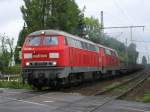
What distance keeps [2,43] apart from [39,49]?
167ft

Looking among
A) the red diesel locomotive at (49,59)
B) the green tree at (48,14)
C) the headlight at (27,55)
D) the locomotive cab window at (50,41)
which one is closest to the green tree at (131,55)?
the green tree at (48,14)

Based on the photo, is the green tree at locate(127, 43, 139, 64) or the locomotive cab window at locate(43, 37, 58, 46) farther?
the green tree at locate(127, 43, 139, 64)

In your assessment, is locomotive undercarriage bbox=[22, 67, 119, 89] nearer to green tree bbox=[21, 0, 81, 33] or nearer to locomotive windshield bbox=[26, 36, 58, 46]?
locomotive windshield bbox=[26, 36, 58, 46]

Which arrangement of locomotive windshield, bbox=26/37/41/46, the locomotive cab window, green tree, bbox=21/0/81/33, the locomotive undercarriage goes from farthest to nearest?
green tree, bbox=21/0/81/33 < locomotive windshield, bbox=26/37/41/46 < the locomotive cab window < the locomotive undercarriage

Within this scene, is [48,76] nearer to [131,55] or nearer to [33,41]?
[33,41]

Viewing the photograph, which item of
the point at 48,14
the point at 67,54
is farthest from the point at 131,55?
the point at 67,54

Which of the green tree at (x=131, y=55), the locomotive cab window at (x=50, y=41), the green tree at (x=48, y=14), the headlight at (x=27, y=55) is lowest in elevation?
the headlight at (x=27, y=55)

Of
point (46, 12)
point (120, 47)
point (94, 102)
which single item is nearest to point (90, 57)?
point (46, 12)

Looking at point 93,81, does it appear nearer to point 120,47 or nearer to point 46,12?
point 46,12

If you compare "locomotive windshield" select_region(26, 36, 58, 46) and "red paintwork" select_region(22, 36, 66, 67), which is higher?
"locomotive windshield" select_region(26, 36, 58, 46)

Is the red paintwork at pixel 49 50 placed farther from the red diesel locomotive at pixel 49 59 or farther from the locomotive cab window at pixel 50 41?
the locomotive cab window at pixel 50 41

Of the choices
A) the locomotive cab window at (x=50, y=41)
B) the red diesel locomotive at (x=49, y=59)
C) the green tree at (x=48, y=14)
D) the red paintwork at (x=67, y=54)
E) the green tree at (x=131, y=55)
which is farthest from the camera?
the green tree at (x=131, y=55)

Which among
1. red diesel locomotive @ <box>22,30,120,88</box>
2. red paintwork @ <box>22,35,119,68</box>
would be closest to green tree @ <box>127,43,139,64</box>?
red paintwork @ <box>22,35,119,68</box>

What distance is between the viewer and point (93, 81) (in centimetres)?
3784
